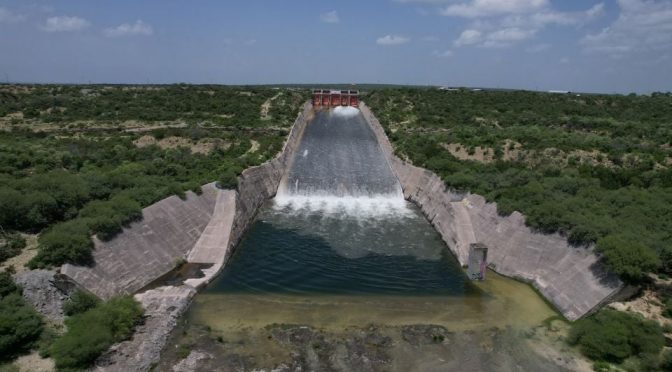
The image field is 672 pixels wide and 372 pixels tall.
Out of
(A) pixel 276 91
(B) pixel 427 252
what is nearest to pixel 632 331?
(B) pixel 427 252

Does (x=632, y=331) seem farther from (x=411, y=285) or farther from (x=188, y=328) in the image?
(x=188, y=328)

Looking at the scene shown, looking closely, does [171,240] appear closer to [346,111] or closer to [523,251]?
[523,251]

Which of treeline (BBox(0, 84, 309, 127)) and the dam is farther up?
treeline (BBox(0, 84, 309, 127))

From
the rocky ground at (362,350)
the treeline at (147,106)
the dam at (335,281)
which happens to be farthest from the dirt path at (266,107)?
the rocky ground at (362,350)

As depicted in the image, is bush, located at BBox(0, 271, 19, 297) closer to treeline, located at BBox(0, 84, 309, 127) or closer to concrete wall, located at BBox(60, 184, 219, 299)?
concrete wall, located at BBox(60, 184, 219, 299)

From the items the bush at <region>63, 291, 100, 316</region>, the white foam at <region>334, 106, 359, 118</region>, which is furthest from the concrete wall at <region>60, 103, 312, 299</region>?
the white foam at <region>334, 106, 359, 118</region>

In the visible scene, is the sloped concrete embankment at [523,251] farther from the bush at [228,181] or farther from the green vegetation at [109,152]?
the green vegetation at [109,152]
